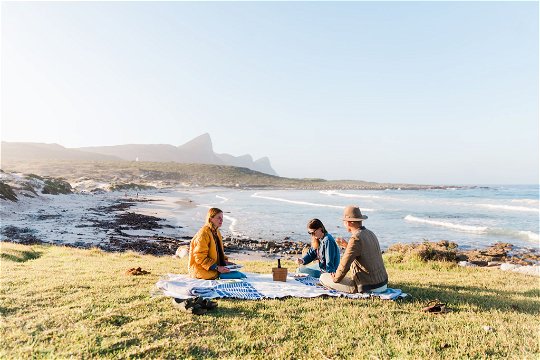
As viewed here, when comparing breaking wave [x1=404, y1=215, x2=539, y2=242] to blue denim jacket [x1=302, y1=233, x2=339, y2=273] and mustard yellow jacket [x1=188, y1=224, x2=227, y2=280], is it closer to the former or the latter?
blue denim jacket [x1=302, y1=233, x2=339, y2=273]

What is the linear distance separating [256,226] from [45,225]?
16543mm

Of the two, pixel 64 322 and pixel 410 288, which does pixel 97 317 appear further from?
pixel 410 288

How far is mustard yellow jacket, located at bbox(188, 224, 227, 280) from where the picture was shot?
28.8 ft

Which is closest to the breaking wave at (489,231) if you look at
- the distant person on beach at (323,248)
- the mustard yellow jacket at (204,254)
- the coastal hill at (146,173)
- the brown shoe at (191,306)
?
the distant person on beach at (323,248)

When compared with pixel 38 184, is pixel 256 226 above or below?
below

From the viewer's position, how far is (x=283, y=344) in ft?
18.1

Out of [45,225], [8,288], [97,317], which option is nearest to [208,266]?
[97,317]

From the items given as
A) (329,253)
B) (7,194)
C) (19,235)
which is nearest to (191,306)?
(329,253)

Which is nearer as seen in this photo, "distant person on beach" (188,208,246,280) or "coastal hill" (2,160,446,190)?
"distant person on beach" (188,208,246,280)

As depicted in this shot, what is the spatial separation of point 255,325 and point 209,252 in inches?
123

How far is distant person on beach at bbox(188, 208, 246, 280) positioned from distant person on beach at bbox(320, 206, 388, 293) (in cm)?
273

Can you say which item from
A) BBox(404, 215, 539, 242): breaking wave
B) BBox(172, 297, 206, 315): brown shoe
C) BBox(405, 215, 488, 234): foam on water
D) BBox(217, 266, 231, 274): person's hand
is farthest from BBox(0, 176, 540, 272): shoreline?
BBox(172, 297, 206, 315): brown shoe

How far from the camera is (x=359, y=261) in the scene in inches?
310

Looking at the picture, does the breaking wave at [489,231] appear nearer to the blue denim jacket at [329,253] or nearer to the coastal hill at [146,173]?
the blue denim jacket at [329,253]
